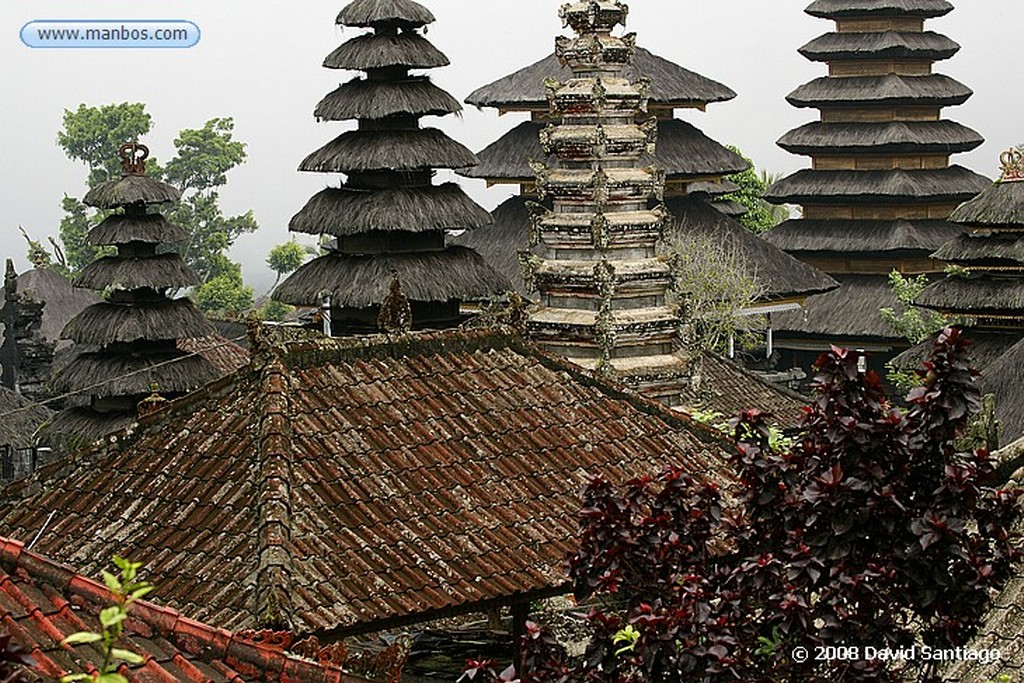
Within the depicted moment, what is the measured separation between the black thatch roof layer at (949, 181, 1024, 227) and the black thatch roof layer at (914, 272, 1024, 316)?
867mm

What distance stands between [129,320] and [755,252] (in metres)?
16.8

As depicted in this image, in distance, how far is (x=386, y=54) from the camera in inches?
1125

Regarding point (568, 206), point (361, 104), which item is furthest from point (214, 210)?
point (568, 206)

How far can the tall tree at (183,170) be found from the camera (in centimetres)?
6169

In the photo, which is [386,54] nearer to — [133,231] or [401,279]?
[401,279]

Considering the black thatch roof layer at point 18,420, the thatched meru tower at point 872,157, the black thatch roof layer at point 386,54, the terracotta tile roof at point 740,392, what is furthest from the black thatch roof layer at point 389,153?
the thatched meru tower at point 872,157

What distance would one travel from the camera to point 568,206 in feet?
77.9

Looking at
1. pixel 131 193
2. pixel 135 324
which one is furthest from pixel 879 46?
pixel 135 324

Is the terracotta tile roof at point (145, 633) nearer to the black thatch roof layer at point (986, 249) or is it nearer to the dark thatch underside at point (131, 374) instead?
the dark thatch underside at point (131, 374)

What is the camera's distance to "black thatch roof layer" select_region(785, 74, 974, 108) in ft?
148

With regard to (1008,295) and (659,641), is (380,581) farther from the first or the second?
(1008,295)

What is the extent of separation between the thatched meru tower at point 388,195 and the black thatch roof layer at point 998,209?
7.57 meters

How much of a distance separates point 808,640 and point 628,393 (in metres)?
6.92

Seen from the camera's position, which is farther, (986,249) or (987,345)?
(986,249)
